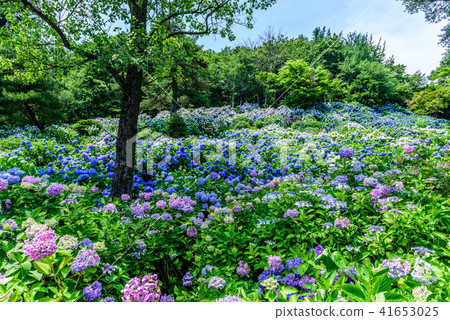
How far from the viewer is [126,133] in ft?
11.2

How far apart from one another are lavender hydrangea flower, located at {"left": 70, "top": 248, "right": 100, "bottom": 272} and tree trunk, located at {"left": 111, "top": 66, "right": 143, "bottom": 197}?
2.33 m

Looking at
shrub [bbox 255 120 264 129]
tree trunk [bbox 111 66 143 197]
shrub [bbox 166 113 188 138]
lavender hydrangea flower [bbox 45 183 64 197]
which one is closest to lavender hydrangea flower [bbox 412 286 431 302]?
lavender hydrangea flower [bbox 45 183 64 197]

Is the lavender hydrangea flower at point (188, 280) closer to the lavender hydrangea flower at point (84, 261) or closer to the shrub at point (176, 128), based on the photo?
the lavender hydrangea flower at point (84, 261)

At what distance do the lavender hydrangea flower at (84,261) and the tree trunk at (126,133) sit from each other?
7.65 ft

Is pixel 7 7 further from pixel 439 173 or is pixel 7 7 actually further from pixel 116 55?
pixel 439 173

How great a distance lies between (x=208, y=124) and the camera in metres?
10.7

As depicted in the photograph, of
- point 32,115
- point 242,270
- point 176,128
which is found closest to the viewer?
point 242,270

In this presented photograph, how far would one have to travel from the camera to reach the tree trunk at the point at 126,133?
11.0ft

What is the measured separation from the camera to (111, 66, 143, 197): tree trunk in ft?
11.0

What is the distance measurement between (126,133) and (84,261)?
2.57 metres

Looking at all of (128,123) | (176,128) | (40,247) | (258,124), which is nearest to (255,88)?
(258,124)

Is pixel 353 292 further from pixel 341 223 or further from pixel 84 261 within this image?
pixel 84 261

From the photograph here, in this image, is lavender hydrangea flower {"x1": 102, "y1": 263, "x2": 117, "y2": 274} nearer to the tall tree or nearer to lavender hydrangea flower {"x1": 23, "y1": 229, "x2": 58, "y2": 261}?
lavender hydrangea flower {"x1": 23, "y1": 229, "x2": 58, "y2": 261}

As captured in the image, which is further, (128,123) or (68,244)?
(128,123)
